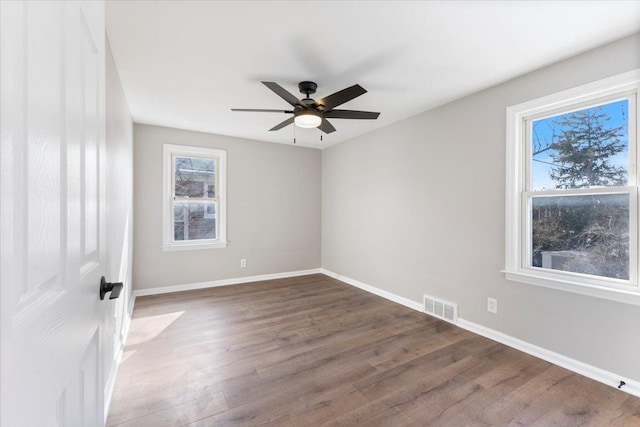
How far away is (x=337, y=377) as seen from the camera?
84.8 inches

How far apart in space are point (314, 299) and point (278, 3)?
336 centimetres

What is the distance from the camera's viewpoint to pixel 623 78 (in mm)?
2035

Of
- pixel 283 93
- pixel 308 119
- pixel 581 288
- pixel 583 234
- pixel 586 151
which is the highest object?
pixel 283 93

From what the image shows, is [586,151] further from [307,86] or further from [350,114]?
[307,86]

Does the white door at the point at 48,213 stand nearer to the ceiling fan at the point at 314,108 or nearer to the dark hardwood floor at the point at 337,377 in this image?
the dark hardwood floor at the point at 337,377

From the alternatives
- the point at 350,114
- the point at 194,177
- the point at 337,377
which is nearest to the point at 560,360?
the point at 337,377

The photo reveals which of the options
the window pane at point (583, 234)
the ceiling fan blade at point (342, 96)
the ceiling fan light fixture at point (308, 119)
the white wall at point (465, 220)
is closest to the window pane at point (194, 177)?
the white wall at point (465, 220)

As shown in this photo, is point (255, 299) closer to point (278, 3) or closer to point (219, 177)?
point (219, 177)

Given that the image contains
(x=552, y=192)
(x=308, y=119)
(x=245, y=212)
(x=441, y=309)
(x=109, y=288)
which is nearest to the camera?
(x=109, y=288)

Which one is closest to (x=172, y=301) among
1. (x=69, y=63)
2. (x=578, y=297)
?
(x=69, y=63)

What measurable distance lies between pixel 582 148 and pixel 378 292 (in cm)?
284

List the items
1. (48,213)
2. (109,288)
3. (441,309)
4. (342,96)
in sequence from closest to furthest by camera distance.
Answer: (48,213) → (109,288) → (342,96) → (441,309)

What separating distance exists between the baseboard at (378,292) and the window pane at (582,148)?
190 centimetres

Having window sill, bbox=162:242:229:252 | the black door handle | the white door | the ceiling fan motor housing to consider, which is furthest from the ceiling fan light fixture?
window sill, bbox=162:242:229:252
